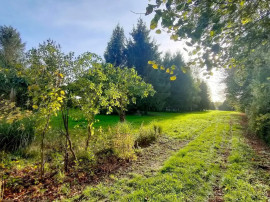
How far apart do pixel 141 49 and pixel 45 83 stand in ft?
55.4

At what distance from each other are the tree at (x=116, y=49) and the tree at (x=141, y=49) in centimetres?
138

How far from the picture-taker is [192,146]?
Result: 17.3 ft

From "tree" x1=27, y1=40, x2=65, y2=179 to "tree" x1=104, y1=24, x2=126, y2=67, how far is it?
1669 centimetres

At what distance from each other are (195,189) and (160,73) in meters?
16.5

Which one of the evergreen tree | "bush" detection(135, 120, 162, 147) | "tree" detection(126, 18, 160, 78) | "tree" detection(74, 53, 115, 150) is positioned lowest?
"bush" detection(135, 120, 162, 147)

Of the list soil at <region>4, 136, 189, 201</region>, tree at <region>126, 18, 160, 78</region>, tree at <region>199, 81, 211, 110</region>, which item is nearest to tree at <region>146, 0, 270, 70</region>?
soil at <region>4, 136, 189, 201</region>

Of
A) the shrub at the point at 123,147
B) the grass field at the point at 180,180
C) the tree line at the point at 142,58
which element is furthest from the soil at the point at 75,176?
the tree line at the point at 142,58

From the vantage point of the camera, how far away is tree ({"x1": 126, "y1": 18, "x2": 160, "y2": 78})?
18.2 meters

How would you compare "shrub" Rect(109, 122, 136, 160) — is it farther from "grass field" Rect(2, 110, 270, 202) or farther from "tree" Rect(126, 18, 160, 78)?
"tree" Rect(126, 18, 160, 78)

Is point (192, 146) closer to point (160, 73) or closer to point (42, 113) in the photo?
point (42, 113)

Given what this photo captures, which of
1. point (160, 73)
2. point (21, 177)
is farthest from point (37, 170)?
point (160, 73)

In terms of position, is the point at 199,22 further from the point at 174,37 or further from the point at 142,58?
the point at 142,58

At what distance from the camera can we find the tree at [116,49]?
770 inches

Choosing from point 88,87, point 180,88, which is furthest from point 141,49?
point 88,87
